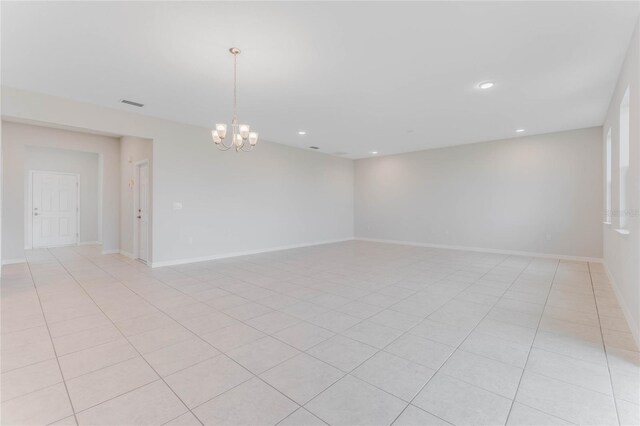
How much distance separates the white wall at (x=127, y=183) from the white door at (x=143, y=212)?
21 cm

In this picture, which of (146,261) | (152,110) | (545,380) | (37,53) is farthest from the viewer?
(146,261)

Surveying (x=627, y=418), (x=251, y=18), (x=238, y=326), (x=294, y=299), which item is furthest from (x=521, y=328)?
(x=251, y=18)

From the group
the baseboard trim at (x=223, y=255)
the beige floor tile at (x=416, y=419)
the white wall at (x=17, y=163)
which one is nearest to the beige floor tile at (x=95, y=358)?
the beige floor tile at (x=416, y=419)

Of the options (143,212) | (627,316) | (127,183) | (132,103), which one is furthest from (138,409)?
(127,183)

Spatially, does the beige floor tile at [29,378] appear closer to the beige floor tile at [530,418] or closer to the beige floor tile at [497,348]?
the beige floor tile at [530,418]

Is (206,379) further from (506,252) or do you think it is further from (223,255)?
(506,252)

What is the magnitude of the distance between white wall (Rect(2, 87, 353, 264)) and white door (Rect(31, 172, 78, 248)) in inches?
91.2

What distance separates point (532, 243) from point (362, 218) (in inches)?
188

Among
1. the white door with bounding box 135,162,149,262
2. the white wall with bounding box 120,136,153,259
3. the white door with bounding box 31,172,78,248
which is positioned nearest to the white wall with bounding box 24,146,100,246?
the white door with bounding box 31,172,78,248

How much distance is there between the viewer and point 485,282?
4.41m

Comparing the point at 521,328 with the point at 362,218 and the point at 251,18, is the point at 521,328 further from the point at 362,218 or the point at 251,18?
the point at 362,218

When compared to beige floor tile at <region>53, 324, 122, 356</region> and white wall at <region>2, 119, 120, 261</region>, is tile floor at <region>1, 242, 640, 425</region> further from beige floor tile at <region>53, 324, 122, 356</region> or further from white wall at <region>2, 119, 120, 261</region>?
white wall at <region>2, 119, 120, 261</region>

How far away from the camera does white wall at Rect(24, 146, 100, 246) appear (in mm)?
7602

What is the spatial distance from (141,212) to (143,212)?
151 millimetres
